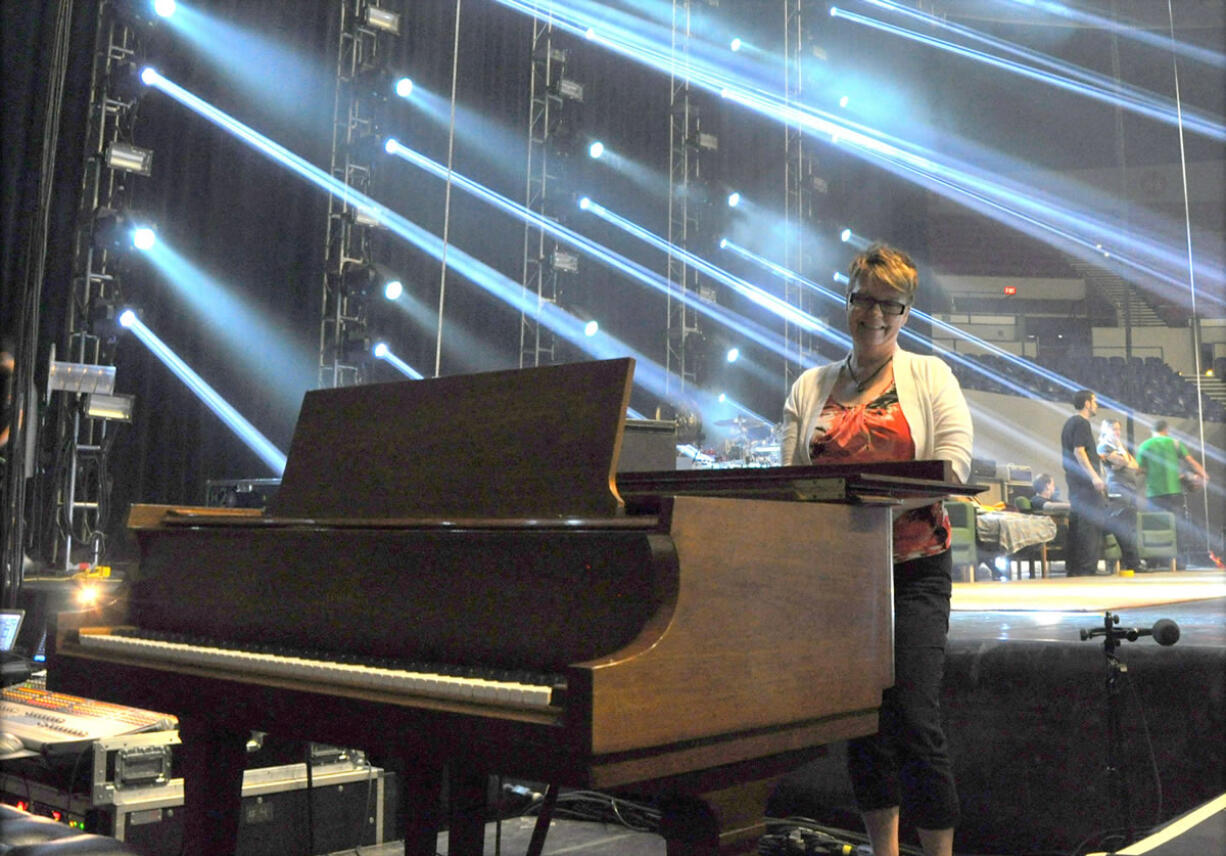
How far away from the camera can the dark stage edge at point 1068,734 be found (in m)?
2.97

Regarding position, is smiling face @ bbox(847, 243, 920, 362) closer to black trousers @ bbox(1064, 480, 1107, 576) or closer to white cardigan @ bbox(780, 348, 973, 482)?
white cardigan @ bbox(780, 348, 973, 482)

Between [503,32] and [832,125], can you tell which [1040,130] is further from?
[503,32]

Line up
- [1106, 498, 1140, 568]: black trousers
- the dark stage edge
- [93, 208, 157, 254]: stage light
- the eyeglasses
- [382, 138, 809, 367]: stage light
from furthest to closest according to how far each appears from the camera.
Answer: [382, 138, 809, 367]: stage light → [1106, 498, 1140, 568]: black trousers → [93, 208, 157, 254]: stage light → the dark stage edge → the eyeglasses

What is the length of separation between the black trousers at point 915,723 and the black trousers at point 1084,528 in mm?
6563

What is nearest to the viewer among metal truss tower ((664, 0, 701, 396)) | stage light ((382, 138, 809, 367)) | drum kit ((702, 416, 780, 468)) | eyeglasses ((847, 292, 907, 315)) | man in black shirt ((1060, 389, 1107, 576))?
eyeglasses ((847, 292, 907, 315))

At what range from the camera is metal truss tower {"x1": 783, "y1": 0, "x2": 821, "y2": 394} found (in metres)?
12.8

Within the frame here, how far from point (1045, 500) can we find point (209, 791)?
10202 mm

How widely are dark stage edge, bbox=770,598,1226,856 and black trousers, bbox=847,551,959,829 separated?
3.15 ft

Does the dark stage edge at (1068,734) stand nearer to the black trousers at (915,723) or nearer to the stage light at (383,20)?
the black trousers at (915,723)

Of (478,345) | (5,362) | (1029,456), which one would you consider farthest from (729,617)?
(1029,456)

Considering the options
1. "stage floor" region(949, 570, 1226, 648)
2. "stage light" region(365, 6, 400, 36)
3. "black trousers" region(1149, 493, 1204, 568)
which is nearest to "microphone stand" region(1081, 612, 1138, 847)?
"stage floor" region(949, 570, 1226, 648)

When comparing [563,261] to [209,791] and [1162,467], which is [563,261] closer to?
[1162,467]

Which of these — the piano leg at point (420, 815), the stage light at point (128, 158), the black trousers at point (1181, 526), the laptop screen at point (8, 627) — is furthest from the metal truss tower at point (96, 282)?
the black trousers at point (1181, 526)

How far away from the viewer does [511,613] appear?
1.74 meters
